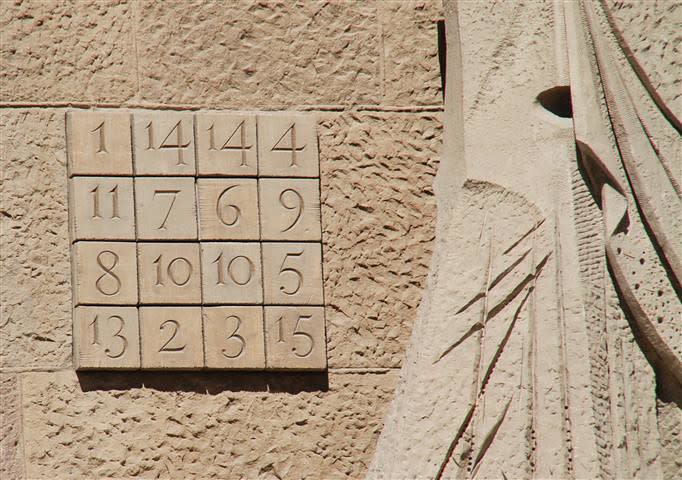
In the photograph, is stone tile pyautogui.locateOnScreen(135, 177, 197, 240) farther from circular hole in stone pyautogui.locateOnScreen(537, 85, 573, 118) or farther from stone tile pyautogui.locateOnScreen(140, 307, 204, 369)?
circular hole in stone pyautogui.locateOnScreen(537, 85, 573, 118)

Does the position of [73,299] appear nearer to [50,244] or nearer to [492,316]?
[50,244]

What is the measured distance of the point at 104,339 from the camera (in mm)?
5246

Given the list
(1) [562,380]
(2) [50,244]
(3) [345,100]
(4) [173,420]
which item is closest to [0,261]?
(2) [50,244]

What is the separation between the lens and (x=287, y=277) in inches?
211

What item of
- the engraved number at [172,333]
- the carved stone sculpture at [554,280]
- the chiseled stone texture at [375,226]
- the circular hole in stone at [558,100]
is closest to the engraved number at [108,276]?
the engraved number at [172,333]

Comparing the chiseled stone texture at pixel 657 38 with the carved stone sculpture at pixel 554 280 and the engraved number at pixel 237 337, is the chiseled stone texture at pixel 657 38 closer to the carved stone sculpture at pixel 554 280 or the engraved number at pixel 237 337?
the carved stone sculpture at pixel 554 280

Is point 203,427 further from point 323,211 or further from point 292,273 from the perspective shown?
point 323,211

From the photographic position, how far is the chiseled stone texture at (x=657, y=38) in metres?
5.09

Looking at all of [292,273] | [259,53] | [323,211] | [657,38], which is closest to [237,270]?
[292,273]

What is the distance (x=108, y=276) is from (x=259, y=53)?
23.4 inches

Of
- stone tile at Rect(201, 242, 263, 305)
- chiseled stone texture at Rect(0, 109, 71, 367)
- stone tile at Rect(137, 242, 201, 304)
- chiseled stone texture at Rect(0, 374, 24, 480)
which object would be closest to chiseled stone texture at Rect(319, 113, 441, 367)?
stone tile at Rect(201, 242, 263, 305)

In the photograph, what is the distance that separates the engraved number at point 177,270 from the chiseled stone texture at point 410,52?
0.57 metres

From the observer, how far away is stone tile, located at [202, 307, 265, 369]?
529cm

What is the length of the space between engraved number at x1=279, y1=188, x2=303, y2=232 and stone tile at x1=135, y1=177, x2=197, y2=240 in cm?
19
